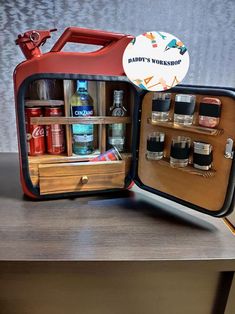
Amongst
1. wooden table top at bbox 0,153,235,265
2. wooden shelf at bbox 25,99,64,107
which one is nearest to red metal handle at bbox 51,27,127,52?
wooden shelf at bbox 25,99,64,107

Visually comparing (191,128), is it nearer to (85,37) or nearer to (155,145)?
(155,145)

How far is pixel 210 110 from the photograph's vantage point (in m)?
0.47

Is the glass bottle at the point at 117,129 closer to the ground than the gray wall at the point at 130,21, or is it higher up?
closer to the ground

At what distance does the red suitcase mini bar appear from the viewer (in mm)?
491

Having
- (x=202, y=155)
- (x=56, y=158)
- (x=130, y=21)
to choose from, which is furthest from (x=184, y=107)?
(x=130, y=21)

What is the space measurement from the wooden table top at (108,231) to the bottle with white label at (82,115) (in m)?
0.14

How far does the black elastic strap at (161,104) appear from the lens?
543mm

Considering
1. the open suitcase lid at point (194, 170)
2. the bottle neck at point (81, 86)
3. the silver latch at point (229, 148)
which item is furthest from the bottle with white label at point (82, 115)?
the silver latch at point (229, 148)

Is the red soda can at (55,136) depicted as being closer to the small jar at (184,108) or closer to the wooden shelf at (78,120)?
the wooden shelf at (78,120)

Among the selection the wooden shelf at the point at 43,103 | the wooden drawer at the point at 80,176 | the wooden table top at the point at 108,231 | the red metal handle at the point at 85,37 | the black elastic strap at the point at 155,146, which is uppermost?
the red metal handle at the point at 85,37

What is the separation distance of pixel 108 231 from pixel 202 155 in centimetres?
24

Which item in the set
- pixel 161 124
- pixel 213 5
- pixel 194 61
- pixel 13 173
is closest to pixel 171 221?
pixel 161 124

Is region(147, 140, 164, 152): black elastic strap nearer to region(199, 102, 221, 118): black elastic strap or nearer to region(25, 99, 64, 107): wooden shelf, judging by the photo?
region(199, 102, 221, 118): black elastic strap

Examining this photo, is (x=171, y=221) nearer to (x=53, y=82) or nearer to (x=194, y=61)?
(x=53, y=82)
